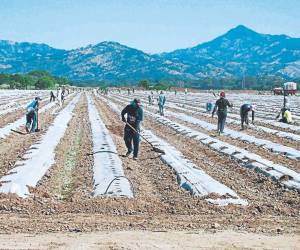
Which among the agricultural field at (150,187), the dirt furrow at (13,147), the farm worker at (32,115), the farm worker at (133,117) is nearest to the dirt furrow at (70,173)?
the agricultural field at (150,187)

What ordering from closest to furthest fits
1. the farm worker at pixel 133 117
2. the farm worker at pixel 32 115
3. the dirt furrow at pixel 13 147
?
1. the dirt furrow at pixel 13 147
2. the farm worker at pixel 133 117
3. the farm worker at pixel 32 115

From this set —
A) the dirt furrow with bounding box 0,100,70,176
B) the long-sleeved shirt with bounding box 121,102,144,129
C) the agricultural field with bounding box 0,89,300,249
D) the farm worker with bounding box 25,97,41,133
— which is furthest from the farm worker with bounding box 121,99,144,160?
the farm worker with bounding box 25,97,41,133

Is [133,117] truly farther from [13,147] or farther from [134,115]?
[13,147]

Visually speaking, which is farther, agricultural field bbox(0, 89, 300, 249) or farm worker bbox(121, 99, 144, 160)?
farm worker bbox(121, 99, 144, 160)

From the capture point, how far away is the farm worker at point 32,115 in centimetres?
2252

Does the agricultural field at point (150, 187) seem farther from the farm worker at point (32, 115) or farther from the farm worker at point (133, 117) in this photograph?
the farm worker at point (32, 115)

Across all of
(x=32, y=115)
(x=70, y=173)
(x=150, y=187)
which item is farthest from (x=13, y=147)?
(x=150, y=187)

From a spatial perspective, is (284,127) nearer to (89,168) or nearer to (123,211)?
(89,168)

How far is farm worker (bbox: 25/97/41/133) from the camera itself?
2252 cm

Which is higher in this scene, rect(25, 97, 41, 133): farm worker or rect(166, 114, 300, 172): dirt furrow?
rect(25, 97, 41, 133): farm worker

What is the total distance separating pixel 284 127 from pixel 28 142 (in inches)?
501

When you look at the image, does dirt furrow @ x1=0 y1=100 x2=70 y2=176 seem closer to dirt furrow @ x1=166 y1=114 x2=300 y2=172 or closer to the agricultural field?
the agricultural field

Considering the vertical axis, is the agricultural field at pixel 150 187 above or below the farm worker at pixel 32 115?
below

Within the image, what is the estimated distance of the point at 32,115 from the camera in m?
23.1
